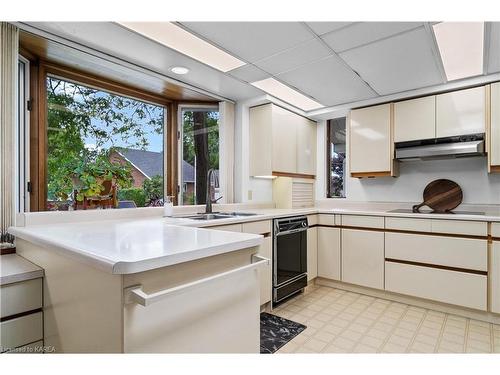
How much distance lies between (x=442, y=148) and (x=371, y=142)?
729 mm

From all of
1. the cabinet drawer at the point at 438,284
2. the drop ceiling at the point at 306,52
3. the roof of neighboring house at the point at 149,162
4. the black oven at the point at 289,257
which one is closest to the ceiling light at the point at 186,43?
the drop ceiling at the point at 306,52

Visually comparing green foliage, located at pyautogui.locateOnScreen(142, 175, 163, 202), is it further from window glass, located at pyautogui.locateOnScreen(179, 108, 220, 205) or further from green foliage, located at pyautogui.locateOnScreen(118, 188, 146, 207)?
window glass, located at pyautogui.locateOnScreen(179, 108, 220, 205)

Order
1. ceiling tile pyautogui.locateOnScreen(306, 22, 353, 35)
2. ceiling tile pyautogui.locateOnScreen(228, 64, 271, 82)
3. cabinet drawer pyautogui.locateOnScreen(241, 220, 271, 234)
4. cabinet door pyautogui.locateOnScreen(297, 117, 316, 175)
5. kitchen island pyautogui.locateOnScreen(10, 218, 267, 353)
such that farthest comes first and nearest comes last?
cabinet door pyautogui.locateOnScreen(297, 117, 316, 175), ceiling tile pyautogui.locateOnScreen(228, 64, 271, 82), cabinet drawer pyautogui.locateOnScreen(241, 220, 271, 234), ceiling tile pyautogui.locateOnScreen(306, 22, 353, 35), kitchen island pyautogui.locateOnScreen(10, 218, 267, 353)

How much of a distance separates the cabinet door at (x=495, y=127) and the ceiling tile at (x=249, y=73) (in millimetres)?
2099

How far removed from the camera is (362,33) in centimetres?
196

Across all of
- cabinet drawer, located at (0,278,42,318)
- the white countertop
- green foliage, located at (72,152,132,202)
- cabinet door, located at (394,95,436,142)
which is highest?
cabinet door, located at (394,95,436,142)

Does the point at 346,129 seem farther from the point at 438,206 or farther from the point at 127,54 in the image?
the point at 127,54

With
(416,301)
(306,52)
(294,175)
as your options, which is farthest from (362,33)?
(416,301)

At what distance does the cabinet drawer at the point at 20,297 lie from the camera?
4.24 feet

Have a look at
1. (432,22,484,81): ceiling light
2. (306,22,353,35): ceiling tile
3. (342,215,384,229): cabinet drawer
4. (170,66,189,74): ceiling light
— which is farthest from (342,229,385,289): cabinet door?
(170,66,189,74): ceiling light

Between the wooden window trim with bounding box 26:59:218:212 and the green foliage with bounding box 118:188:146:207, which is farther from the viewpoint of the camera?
the green foliage with bounding box 118:188:146:207

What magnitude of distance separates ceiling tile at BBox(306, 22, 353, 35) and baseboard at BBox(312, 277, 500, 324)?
254 centimetres

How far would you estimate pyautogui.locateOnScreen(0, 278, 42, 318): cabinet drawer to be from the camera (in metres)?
1.29

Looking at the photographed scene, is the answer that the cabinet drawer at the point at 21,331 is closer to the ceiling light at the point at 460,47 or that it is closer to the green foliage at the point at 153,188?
the green foliage at the point at 153,188
